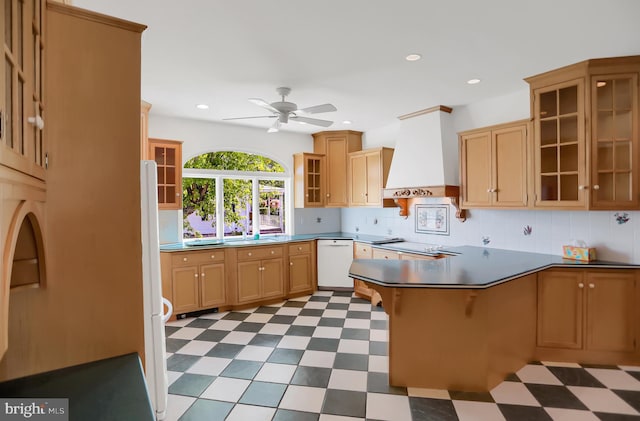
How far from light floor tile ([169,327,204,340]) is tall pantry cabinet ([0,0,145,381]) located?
2426 mm

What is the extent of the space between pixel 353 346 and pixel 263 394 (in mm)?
1107

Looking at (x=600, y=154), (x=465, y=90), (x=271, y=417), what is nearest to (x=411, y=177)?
(x=465, y=90)

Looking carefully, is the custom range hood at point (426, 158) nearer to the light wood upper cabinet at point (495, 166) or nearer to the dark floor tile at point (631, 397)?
the light wood upper cabinet at point (495, 166)

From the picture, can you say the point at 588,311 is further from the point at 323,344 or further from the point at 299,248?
the point at 299,248

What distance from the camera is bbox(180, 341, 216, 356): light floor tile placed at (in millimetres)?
3203

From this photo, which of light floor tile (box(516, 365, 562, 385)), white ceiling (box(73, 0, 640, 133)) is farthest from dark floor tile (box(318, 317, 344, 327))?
white ceiling (box(73, 0, 640, 133))

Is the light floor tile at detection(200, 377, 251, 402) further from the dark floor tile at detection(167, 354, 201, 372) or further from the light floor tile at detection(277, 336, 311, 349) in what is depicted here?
the light floor tile at detection(277, 336, 311, 349)

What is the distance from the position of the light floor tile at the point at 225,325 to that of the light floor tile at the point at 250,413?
1590mm

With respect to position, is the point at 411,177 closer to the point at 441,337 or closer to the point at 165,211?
the point at 441,337

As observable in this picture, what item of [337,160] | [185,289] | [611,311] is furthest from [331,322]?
[337,160]

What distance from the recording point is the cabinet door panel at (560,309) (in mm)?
2922

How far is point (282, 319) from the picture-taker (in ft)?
13.5

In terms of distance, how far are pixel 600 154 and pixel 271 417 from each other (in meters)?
3.45

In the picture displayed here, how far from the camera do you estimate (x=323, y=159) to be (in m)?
5.69
